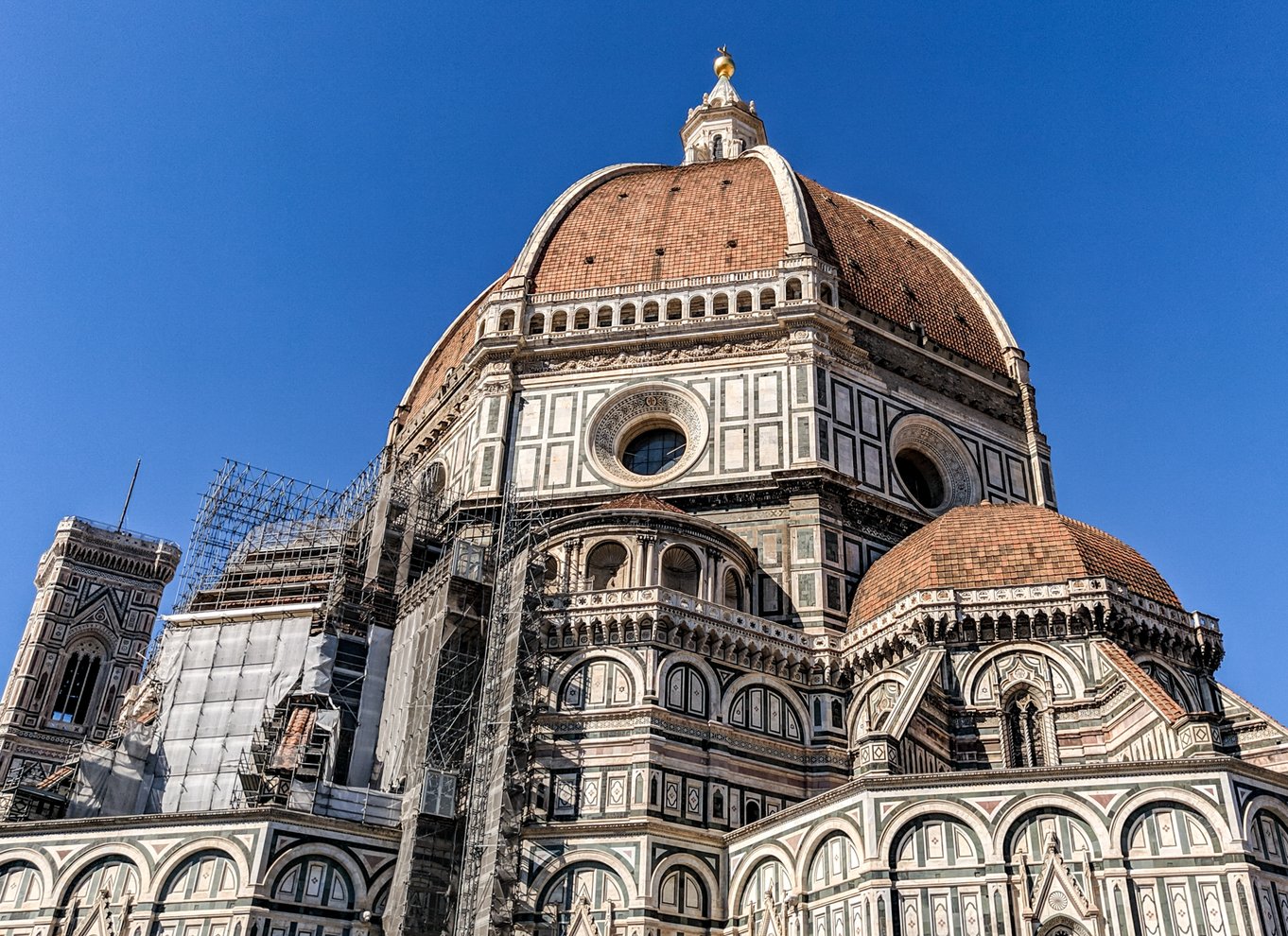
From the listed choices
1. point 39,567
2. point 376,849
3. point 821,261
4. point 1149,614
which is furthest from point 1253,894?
point 39,567

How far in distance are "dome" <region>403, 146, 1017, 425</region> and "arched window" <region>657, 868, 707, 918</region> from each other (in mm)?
17783

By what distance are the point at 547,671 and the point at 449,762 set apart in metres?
2.65

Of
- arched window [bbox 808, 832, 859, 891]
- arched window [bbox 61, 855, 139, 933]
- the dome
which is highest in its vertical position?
the dome

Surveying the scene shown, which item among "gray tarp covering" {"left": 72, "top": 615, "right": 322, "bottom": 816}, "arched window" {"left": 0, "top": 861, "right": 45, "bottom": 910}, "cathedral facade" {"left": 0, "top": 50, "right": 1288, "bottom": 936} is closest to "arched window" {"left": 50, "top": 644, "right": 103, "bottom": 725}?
"cathedral facade" {"left": 0, "top": 50, "right": 1288, "bottom": 936}

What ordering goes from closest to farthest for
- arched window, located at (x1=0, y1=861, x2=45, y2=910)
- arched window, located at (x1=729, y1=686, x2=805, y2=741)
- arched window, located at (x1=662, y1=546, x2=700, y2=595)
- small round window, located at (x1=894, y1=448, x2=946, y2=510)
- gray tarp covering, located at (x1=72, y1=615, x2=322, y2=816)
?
arched window, located at (x1=0, y1=861, x2=45, y2=910) < arched window, located at (x1=729, y1=686, x2=805, y2=741) < gray tarp covering, located at (x1=72, y1=615, x2=322, y2=816) < arched window, located at (x1=662, y1=546, x2=700, y2=595) < small round window, located at (x1=894, y1=448, x2=946, y2=510)

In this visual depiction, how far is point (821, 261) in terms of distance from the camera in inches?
1437

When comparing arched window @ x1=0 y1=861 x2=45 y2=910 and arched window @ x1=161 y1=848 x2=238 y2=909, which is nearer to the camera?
arched window @ x1=161 y1=848 x2=238 y2=909

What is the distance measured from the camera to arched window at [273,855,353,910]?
23203 mm

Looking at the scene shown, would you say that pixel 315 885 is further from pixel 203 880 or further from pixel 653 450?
pixel 653 450

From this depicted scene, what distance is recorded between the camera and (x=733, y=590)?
95.8 ft

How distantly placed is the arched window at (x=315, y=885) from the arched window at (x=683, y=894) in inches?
226

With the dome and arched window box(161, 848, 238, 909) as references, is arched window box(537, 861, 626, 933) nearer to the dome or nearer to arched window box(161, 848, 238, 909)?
arched window box(161, 848, 238, 909)

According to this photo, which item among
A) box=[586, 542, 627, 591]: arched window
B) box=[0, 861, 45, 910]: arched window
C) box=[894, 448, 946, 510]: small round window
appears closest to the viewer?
box=[0, 861, 45, 910]: arched window

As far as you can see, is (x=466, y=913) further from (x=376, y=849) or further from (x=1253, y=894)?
(x=1253, y=894)
